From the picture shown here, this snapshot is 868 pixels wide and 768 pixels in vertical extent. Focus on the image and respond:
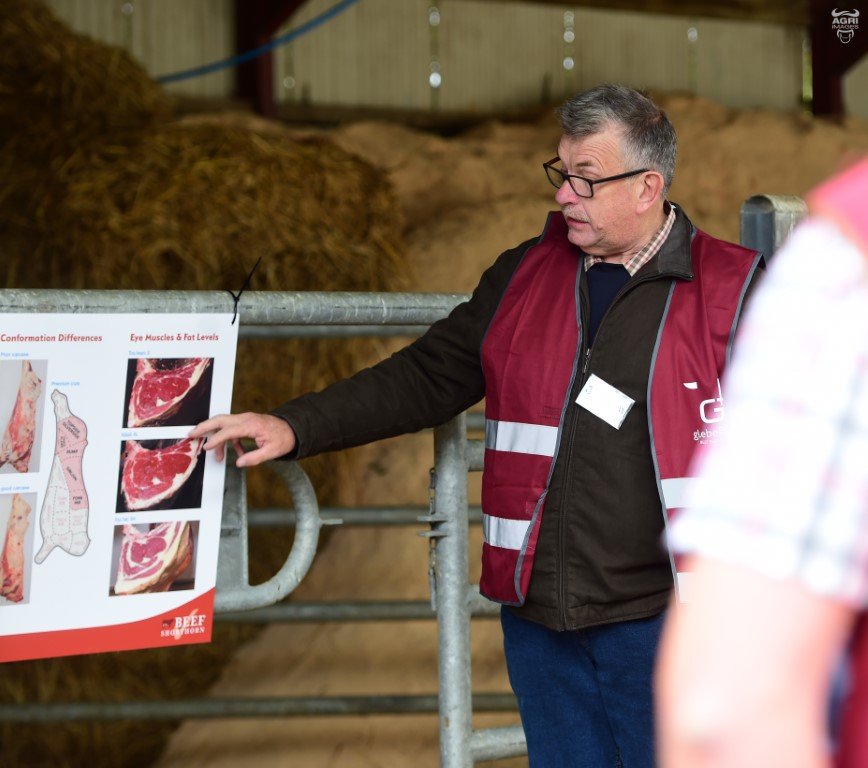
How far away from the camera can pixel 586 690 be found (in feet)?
5.72

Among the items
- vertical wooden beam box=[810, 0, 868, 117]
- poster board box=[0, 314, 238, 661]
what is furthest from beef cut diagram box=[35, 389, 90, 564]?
vertical wooden beam box=[810, 0, 868, 117]

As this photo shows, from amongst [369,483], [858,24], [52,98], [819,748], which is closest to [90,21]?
[52,98]

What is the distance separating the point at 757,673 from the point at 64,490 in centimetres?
126

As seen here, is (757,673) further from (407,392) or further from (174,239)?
(174,239)

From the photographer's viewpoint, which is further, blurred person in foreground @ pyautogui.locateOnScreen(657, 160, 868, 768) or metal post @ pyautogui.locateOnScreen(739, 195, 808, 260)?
Result: metal post @ pyautogui.locateOnScreen(739, 195, 808, 260)

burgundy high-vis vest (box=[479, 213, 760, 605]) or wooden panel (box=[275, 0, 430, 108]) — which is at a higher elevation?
wooden panel (box=[275, 0, 430, 108])

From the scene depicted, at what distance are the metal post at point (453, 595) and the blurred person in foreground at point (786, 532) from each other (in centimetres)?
136

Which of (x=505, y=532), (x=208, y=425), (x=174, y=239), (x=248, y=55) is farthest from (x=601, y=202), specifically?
(x=248, y=55)

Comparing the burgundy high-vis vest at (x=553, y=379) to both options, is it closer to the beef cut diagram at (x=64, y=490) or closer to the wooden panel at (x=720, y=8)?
the beef cut diagram at (x=64, y=490)

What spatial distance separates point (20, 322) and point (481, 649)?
2093 millimetres

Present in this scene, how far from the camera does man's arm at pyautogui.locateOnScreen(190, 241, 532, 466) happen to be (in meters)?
1.77

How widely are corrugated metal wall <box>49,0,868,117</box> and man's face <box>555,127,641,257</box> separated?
4.13m

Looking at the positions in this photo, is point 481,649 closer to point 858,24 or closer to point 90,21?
point 90,21

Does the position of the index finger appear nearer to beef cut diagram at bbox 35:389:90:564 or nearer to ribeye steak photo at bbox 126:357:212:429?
ribeye steak photo at bbox 126:357:212:429
